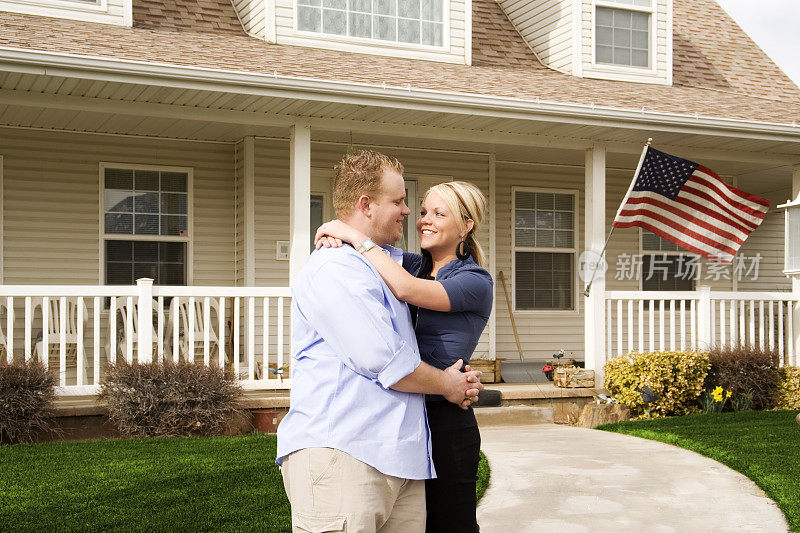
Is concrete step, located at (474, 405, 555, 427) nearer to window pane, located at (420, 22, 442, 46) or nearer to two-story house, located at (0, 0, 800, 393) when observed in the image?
two-story house, located at (0, 0, 800, 393)

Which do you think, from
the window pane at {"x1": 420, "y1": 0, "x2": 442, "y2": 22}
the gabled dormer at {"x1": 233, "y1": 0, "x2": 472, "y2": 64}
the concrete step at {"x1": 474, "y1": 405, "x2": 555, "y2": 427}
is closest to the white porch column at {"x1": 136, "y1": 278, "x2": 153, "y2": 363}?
the concrete step at {"x1": 474, "y1": 405, "x2": 555, "y2": 427}

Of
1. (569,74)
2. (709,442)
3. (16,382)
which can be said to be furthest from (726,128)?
(16,382)

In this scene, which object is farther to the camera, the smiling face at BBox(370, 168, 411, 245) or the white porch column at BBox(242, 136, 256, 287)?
the white porch column at BBox(242, 136, 256, 287)

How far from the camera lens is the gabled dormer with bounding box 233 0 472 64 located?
33.4ft

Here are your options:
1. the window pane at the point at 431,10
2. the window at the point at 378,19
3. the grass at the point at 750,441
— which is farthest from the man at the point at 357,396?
the window pane at the point at 431,10

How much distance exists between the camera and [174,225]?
33.4ft

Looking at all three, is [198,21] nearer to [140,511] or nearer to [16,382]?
[16,382]

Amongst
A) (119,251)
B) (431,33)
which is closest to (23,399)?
(119,251)

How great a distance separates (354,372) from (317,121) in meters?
6.72

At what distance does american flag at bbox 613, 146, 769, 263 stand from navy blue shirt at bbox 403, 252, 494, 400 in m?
6.81

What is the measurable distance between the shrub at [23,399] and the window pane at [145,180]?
3.30 m

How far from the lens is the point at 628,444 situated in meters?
7.67

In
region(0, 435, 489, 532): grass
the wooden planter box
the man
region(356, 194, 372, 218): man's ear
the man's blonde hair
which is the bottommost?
region(0, 435, 489, 532): grass

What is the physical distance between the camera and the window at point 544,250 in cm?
1195
